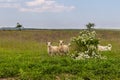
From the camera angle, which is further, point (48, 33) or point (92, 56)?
point (48, 33)

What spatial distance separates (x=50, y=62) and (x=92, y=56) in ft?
13.7

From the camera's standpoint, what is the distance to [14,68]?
54.3 ft

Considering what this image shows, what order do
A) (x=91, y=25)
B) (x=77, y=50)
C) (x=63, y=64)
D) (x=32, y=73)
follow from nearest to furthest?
(x=32, y=73)
(x=63, y=64)
(x=77, y=50)
(x=91, y=25)

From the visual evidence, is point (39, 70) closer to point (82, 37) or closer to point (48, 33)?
point (82, 37)

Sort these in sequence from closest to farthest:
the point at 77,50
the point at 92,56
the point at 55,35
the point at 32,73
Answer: the point at 32,73
the point at 92,56
the point at 77,50
the point at 55,35

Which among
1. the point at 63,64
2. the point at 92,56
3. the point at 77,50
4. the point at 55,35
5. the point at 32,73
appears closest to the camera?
the point at 32,73

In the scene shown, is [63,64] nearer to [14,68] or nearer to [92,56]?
[14,68]

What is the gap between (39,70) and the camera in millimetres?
16266

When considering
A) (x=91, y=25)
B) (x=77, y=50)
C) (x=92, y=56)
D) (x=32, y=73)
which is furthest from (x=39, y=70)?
A: (x=91, y=25)

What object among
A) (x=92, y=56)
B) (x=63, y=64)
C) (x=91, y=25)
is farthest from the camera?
(x=91, y=25)

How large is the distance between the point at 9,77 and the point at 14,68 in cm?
84

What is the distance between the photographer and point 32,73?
51.3 ft

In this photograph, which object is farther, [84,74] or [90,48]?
[90,48]

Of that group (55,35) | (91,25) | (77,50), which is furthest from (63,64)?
(55,35)
